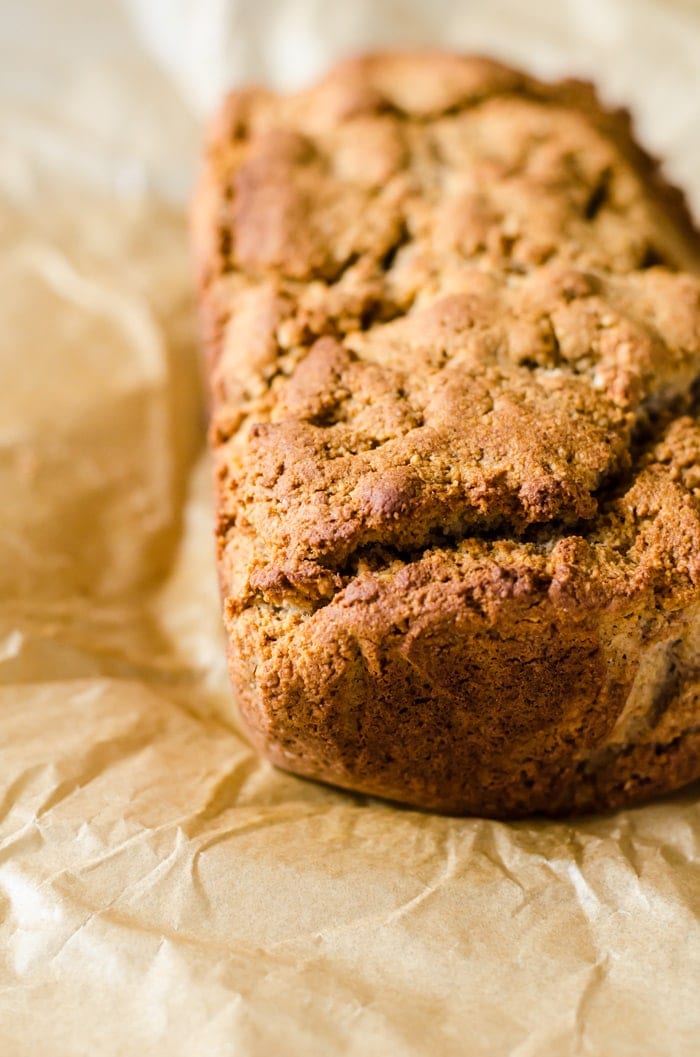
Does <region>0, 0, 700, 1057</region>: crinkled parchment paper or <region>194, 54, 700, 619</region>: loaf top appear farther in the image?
<region>194, 54, 700, 619</region>: loaf top

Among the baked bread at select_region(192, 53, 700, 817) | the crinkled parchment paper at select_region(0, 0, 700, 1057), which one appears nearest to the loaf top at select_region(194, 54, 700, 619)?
the baked bread at select_region(192, 53, 700, 817)

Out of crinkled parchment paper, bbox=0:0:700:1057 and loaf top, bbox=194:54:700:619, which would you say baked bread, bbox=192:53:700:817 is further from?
crinkled parchment paper, bbox=0:0:700:1057

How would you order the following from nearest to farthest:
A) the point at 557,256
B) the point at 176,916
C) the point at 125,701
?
the point at 176,916 → the point at 125,701 → the point at 557,256

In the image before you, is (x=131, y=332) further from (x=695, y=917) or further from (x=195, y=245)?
(x=695, y=917)

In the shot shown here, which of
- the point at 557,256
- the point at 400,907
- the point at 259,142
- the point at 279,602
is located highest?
the point at 259,142

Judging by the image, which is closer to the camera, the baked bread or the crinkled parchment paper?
the crinkled parchment paper

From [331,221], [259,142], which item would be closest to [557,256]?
[331,221]
